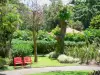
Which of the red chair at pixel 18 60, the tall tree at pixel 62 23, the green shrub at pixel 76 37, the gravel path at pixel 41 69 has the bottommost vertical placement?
the gravel path at pixel 41 69

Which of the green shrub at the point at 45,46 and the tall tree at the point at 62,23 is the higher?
the tall tree at the point at 62,23

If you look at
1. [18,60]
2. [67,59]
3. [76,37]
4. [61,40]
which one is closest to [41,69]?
[18,60]

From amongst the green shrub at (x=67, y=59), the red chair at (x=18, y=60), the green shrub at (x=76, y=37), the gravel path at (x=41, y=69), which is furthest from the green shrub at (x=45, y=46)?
the gravel path at (x=41, y=69)

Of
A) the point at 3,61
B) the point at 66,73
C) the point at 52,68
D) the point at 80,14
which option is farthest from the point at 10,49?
the point at 80,14

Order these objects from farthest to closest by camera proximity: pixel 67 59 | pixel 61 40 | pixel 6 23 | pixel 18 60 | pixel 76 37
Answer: pixel 76 37
pixel 61 40
pixel 67 59
pixel 18 60
pixel 6 23

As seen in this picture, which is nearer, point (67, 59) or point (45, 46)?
point (67, 59)

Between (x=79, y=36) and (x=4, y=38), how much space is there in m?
14.8

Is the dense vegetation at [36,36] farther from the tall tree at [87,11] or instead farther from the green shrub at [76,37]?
the tall tree at [87,11]

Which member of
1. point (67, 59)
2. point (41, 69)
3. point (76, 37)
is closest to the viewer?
point (41, 69)

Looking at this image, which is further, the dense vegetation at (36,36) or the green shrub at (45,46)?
the green shrub at (45,46)

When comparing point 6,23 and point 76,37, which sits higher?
point 6,23

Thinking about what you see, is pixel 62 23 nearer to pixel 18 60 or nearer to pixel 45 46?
A: pixel 45 46

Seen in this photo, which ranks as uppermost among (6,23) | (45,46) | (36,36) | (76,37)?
(6,23)

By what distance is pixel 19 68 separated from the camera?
1930 cm
